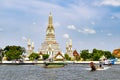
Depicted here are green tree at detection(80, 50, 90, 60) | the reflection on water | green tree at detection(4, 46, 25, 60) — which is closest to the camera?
the reflection on water

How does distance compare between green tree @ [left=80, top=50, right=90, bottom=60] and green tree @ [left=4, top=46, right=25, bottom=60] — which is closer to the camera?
green tree @ [left=4, top=46, right=25, bottom=60]

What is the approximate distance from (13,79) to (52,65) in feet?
196

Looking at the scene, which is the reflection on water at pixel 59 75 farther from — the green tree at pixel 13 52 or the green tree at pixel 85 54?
the green tree at pixel 85 54

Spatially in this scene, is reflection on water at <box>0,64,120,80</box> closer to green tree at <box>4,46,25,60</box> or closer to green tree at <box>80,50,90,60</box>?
green tree at <box>4,46,25,60</box>

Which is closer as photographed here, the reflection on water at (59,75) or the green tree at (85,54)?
the reflection on water at (59,75)

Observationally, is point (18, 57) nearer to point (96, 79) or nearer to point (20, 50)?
point (20, 50)

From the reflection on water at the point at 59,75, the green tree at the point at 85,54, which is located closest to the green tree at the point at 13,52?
the green tree at the point at 85,54

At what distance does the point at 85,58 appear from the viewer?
192875mm

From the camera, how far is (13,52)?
568ft

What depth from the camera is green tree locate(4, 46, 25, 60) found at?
172 meters

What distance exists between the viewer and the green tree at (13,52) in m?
172

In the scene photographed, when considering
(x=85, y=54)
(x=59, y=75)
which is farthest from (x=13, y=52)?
(x=59, y=75)

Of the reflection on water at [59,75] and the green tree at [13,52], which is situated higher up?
the green tree at [13,52]

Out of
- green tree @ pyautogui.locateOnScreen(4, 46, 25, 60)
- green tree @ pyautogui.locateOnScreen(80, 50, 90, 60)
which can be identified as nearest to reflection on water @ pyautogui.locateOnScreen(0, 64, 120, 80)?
green tree @ pyautogui.locateOnScreen(4, 46, 25, 60)
